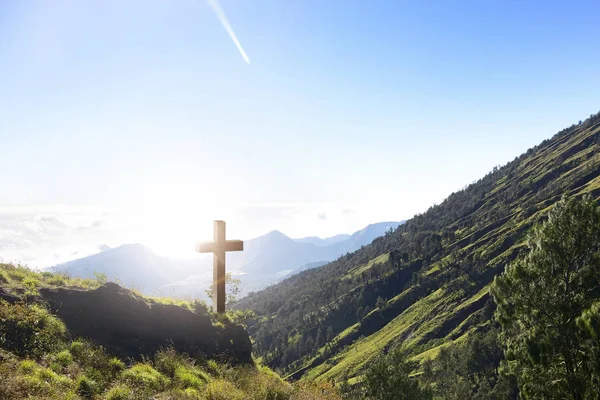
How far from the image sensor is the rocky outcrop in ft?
42.4

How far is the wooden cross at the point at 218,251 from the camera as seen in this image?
55.5ft

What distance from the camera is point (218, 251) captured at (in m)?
17.0

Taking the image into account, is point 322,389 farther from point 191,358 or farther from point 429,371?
point 429,371

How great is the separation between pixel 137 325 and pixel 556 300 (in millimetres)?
22489

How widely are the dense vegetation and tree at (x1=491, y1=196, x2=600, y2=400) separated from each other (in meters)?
14.9

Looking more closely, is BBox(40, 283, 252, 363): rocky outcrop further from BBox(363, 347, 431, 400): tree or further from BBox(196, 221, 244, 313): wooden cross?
BBox(363, 347, 431, 400): tree

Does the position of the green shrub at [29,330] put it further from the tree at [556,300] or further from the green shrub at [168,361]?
the tree at [556,300]

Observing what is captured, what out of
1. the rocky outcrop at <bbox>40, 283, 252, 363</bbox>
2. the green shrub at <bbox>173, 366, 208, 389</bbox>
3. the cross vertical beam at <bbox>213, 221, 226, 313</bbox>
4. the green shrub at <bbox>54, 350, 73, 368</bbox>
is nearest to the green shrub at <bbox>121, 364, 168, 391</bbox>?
the green shrub at <bbox>173, 366, 208, 389</bbox>

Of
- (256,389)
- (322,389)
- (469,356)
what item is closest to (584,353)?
(322,389)

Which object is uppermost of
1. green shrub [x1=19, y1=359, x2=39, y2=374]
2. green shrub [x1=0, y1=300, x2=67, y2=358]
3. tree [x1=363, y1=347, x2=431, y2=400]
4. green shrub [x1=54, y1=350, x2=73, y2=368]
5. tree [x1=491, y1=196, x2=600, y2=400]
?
green shrub [x1=0, y1=300, x2=67, y2=358]

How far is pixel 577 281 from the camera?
2150 centimetres

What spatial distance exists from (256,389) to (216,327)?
5.08 meters

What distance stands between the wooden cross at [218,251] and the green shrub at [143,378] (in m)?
5.80

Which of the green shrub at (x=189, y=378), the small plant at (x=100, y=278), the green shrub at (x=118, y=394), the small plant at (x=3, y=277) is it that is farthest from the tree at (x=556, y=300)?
the small plant at (x=3, y=277)
